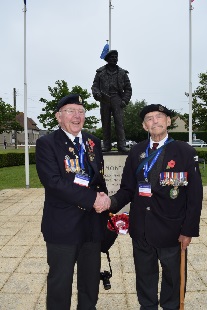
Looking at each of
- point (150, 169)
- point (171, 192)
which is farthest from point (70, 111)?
point (171, 192)

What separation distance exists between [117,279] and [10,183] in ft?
36.3

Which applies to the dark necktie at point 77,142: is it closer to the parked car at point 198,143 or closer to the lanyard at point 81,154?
the lanyard at point 81,154

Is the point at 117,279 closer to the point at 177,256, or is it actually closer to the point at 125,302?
the point at 125,302

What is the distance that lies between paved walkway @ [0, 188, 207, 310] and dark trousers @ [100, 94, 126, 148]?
2.00 m

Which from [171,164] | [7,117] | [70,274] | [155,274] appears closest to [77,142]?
[171,164]

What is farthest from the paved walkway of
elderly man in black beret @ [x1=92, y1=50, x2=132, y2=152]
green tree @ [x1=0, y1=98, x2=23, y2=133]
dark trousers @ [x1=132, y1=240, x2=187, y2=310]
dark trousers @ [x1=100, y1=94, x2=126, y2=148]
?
green tree @ [x1=0, y1=98, x2=23, y2=133]

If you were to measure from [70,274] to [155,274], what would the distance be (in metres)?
0.82

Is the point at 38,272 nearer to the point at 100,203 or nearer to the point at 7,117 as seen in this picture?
the point at 100,203

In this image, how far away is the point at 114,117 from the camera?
692 centimetres

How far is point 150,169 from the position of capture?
115 inches

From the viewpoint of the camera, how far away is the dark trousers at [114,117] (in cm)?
680

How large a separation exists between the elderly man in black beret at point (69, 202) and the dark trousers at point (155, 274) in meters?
0.40

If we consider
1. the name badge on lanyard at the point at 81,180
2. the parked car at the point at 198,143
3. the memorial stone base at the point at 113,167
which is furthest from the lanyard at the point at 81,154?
the parked car at the point at 198,143

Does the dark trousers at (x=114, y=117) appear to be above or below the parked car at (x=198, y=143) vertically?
above
